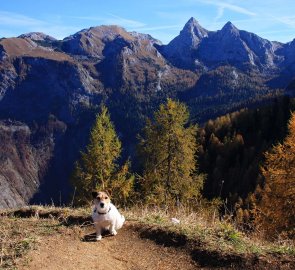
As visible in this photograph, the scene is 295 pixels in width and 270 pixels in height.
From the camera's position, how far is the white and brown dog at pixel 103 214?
826 centimetres

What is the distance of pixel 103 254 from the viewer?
766cm

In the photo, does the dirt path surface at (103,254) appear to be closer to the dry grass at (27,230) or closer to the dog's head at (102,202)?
the dry grass at (27,230)

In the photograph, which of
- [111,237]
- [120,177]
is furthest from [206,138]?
[111,237]

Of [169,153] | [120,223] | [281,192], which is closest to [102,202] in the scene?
[120,223]

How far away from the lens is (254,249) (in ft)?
23.7

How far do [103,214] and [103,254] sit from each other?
0.93 meters

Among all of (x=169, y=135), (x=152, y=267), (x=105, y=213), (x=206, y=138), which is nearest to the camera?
(x=152, y=267)

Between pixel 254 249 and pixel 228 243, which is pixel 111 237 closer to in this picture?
pixel 228 243

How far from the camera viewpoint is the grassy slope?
6.90 m

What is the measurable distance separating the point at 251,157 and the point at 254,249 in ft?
293

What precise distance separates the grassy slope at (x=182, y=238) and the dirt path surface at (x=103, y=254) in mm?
200

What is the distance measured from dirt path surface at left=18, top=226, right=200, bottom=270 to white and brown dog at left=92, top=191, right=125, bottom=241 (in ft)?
0.70

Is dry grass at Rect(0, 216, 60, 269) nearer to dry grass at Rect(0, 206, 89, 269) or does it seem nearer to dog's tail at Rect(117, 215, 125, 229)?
dry grass at Rect(0, 206, 89, 269)

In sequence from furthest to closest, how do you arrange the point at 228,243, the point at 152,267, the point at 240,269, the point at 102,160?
the point at 102,160 < the point at 228,243 < the point at 152,267 < the point at 240,269
